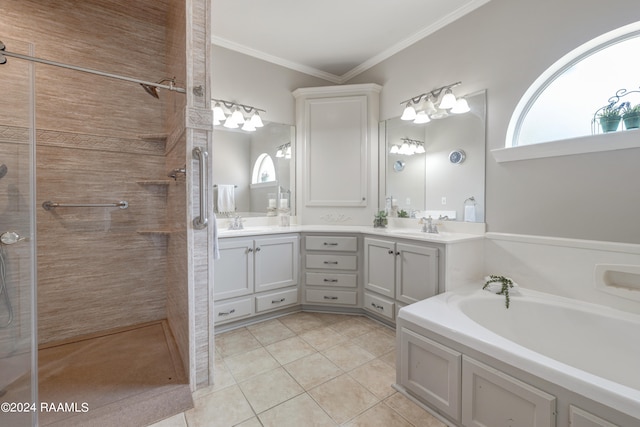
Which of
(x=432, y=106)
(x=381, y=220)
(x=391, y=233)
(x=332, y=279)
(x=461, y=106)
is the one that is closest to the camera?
(x=461, y=106)

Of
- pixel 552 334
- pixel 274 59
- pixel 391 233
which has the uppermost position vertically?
pixel 274 59

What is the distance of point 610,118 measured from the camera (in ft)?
5.34

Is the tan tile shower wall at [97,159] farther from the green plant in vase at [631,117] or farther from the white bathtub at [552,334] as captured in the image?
the green plant in vase at [631,117]

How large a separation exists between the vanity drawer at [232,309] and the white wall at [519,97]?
218 cm

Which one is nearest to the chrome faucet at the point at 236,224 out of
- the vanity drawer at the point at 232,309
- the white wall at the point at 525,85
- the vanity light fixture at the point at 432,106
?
the vanity drawer at the point at 232,309

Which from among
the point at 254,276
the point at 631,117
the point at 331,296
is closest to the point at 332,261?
the point at 331,296

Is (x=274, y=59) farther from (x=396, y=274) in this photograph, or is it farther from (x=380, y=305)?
(x=380, y=305)

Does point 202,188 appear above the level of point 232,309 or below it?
above

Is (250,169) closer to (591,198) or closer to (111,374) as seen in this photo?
A: (111,374)

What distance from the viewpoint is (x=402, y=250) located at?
229 cm

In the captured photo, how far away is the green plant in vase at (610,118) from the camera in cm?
162

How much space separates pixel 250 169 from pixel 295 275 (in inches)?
48.1

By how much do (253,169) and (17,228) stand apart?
1.85 m

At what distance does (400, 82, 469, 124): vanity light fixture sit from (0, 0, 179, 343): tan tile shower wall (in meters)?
2.01
